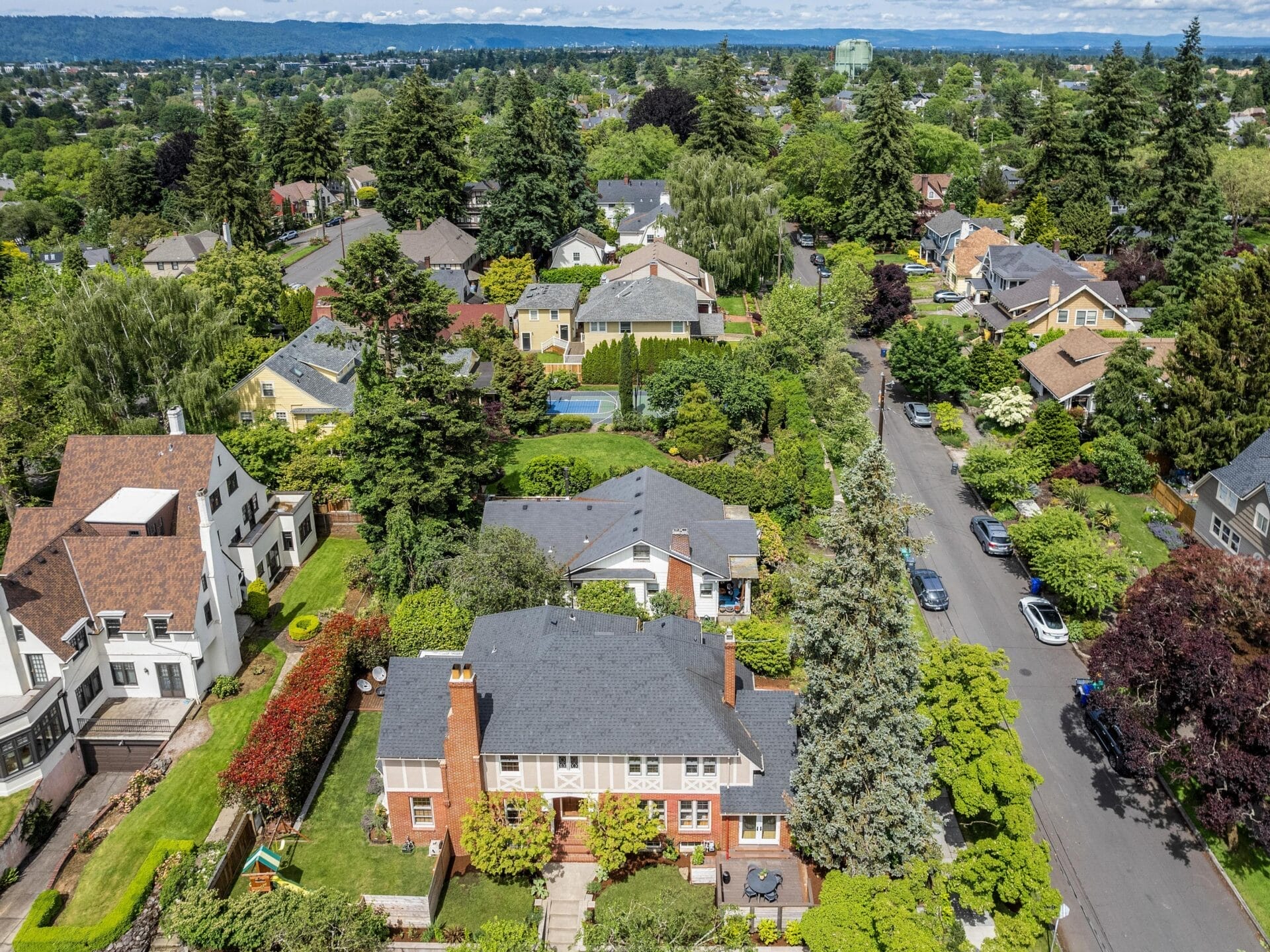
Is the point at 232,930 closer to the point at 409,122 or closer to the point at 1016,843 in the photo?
the point at 1016,843

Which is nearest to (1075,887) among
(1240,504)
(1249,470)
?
(1240,504)

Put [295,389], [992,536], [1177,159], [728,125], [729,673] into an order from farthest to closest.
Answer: [728,125] < [1177,159] < [295,389] < [992,536] < [729,673]

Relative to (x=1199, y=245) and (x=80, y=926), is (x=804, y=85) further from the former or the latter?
(x=80, y=926)

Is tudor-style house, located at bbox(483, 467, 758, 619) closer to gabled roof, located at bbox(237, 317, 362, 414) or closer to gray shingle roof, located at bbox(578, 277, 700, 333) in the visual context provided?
gabled roof, located at bbox(237, 317, 362, 414)

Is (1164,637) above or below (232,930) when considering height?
above

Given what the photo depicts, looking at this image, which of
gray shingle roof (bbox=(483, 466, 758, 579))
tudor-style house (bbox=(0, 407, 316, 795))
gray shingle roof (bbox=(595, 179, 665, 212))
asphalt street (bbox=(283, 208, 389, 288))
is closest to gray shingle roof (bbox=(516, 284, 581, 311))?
asphalt street (bbox=(283, 208, 389, 288))

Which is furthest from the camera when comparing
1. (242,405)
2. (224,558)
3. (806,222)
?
(806,222)

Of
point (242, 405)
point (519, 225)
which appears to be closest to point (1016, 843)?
point (242, 405)
